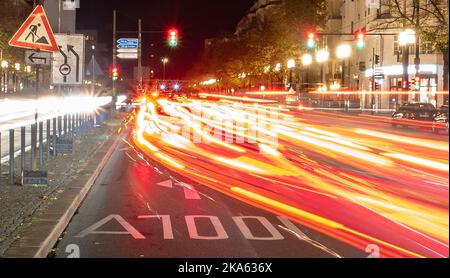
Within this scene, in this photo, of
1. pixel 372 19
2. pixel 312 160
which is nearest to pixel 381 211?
pixel 312 160

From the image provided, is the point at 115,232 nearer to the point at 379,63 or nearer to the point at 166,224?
the point at 166,224

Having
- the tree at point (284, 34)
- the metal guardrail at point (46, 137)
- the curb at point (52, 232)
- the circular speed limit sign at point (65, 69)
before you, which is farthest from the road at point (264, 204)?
the tree at point (284, 34)

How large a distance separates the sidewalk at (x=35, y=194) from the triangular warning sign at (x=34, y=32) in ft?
8.15

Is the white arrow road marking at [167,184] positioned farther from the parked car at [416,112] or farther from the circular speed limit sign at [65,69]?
the parked car at [416,112]

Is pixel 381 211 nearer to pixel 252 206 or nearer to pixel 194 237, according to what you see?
pixel 252 206

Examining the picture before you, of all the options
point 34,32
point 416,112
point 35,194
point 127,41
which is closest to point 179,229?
point 35,194

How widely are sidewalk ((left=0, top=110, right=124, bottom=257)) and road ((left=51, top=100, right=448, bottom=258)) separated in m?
0.52

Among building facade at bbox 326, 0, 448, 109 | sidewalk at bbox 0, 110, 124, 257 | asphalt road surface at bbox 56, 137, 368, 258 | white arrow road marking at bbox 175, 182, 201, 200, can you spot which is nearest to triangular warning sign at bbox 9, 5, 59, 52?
sidewalk at bbox 0, 110, 124, 257

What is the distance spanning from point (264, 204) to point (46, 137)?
31.2 ft

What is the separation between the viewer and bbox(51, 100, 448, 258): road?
777 centimetres

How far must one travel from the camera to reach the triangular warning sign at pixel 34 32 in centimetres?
1158

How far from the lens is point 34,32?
11695 mm

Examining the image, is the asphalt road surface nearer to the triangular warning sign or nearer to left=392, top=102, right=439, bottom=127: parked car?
the triangular warning sign

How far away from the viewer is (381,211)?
33.7 feet
